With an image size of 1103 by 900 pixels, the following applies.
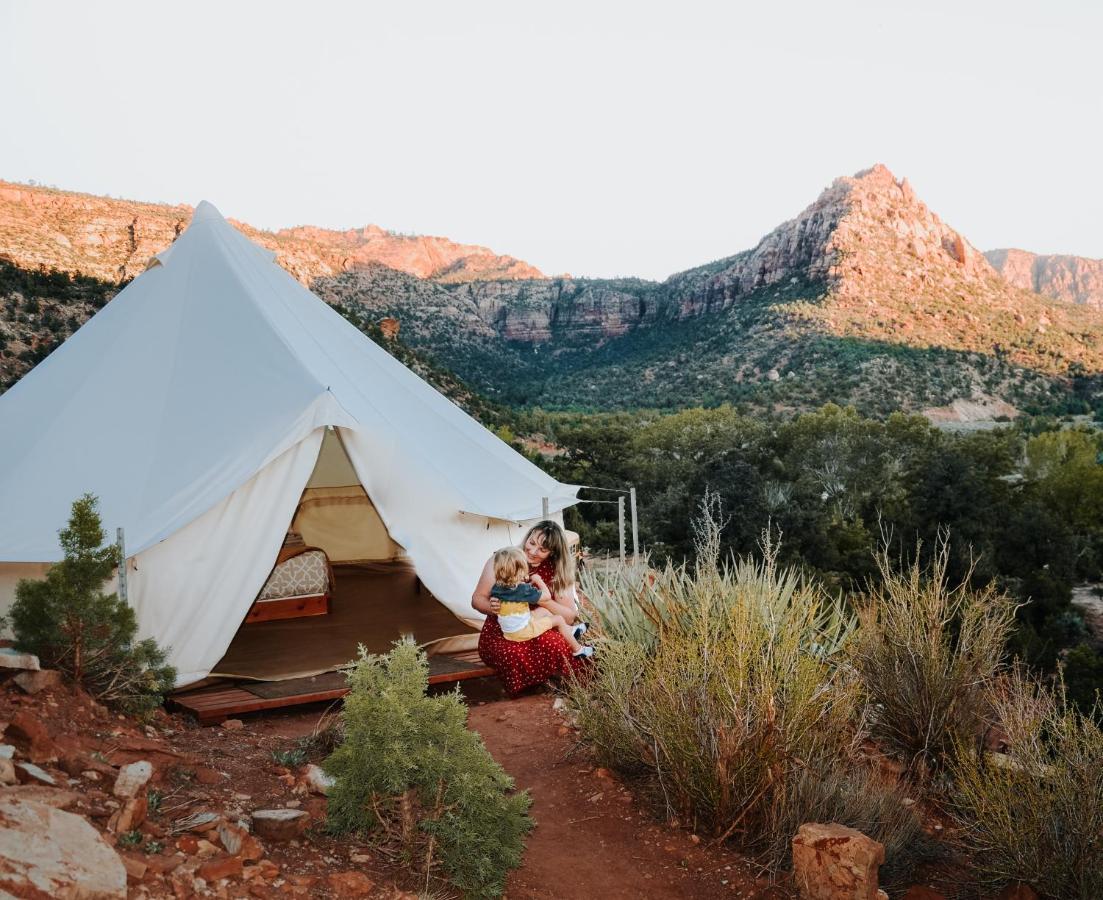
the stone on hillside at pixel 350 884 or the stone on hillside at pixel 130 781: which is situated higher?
the stone on hillside at pixel 130 781

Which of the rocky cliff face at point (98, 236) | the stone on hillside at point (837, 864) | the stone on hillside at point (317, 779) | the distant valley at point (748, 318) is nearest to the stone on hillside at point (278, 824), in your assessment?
the stone on hillside at point (317, 779)

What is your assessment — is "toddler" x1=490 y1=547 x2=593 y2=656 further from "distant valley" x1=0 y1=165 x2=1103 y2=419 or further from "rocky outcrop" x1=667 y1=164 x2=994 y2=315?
"rocky outcrop" x1=667 y1=164 x2=994 y2=315

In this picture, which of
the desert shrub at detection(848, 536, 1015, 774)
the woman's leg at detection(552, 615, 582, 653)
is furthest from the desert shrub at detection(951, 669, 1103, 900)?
the woman's leg at detection(552, 615, 582, 653)

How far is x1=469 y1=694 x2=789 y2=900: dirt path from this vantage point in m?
3.16

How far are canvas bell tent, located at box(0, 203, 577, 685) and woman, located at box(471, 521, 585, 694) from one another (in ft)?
2.61

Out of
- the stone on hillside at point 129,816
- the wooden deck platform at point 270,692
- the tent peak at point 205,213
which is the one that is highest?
the tent peak at point 205,213

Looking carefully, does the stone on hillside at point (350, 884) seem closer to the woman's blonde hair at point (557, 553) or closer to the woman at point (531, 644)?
the woman at point (531, 644)

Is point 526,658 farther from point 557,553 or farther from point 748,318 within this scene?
point 748,318

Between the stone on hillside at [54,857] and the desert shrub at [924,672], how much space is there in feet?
11.0

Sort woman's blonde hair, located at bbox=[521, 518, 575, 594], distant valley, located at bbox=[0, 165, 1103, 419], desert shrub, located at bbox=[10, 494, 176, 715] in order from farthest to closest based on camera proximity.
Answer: distant valley, located at bbox=[0, 165, 1103, 419]
woman's blonde hair, located at bbox=[521, 518, 575, 594]
desert shrub, located at bbox=[10, 494, 176, 715]

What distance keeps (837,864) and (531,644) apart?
246cm

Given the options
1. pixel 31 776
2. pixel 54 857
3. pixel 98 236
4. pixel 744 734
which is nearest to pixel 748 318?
pixel 98 236

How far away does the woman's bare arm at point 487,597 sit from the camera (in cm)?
517

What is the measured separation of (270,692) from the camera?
16.9 feet
